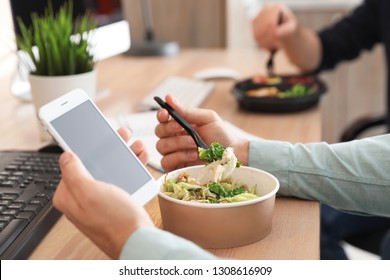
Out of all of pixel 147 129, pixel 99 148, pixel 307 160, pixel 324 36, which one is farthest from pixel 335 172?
pixel 324 36

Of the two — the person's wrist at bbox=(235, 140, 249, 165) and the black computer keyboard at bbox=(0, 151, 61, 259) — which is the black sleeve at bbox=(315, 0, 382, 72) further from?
the black computer keyboard at bbox=(0, 151, 61, 259)

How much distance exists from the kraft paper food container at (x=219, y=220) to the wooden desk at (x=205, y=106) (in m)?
0.02

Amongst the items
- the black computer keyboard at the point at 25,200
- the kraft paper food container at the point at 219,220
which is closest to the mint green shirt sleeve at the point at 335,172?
the kraft paper food container at the point at 219,220

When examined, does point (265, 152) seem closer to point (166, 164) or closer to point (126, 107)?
point (166, 164)

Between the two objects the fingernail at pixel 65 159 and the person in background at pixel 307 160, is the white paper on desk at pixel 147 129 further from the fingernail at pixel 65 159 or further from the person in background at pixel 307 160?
the fingernail at pixel 65 159

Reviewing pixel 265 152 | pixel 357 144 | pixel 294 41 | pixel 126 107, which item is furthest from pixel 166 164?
pixel 294 41

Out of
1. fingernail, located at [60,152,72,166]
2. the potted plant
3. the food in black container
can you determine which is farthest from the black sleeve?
fingernail, located at [60,152,72,166]

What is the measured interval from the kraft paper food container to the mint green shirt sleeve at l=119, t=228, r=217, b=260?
0.10 meters

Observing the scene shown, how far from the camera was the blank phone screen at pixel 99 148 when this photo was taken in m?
0.74

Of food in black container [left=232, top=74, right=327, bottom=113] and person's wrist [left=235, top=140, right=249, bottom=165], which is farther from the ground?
person's wrist [left=235, top=140, right=249, bottom=165]

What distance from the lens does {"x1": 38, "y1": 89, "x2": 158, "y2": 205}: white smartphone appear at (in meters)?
0.73

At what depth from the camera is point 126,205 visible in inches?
25.7

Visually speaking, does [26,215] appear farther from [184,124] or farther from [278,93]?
[278,93]

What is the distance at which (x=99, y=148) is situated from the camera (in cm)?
76
